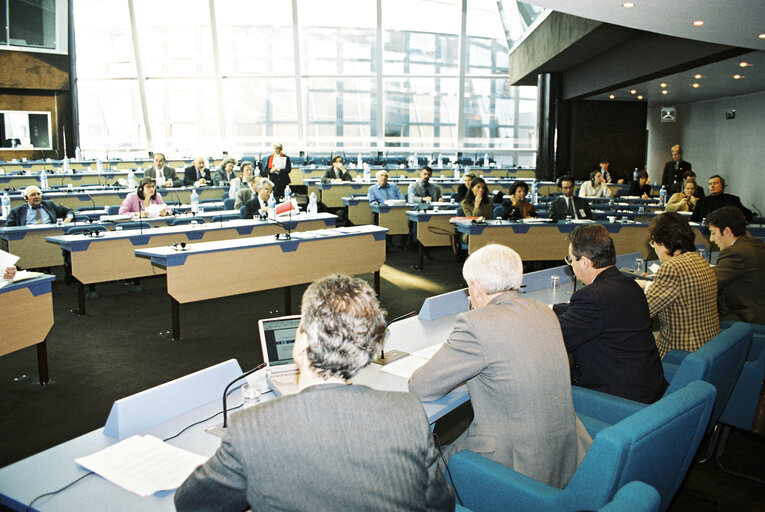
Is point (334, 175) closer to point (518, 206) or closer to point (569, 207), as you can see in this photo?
point (518, 206)

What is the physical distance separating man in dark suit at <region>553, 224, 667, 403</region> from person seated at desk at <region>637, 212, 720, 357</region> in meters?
0.59

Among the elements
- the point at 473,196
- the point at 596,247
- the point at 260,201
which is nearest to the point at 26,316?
the point at 596,247

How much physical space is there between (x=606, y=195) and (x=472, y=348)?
929 centimetres

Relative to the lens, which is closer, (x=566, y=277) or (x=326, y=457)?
(x=326, y=457)

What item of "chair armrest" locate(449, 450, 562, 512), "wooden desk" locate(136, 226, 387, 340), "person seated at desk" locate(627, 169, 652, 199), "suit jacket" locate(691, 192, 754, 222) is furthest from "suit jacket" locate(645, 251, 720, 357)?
"person seated at desk" locate(627, 169, 652, 199)

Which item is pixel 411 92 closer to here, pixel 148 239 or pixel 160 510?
pixel 148 239

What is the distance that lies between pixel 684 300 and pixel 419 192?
670 centimetres

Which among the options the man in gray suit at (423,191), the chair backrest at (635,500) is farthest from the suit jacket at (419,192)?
the chair backrest at (635,500)

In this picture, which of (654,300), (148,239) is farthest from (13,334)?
(654,300)

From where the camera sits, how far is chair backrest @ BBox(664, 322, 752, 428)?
2254 millimetres

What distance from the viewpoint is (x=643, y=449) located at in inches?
62.1

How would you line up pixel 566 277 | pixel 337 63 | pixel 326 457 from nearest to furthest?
pixel 326 457 → pixel 566 277 → pixel 337 63

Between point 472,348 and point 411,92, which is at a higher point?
point 411,92

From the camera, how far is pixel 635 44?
31.2 ft
